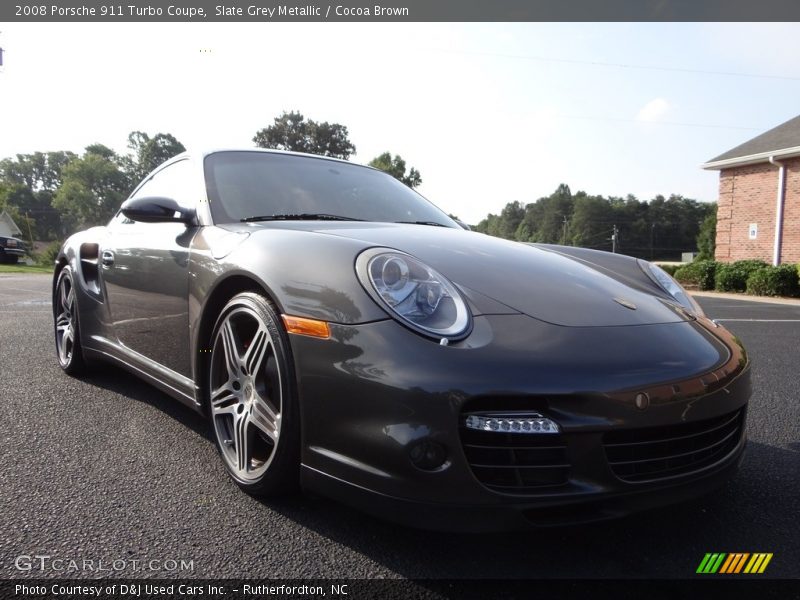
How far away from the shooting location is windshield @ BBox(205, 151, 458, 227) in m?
2.41

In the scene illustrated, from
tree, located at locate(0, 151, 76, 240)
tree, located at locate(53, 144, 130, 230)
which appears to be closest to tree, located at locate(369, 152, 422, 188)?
tree, located at locate(53, 144, 130, 230)

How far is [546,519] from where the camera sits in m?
1.42

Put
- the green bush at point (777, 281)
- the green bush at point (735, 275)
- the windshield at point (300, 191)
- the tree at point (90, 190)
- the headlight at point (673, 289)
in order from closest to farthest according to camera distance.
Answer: the headlight at point (673, 289), the windshield at point (300, 191), the green bush at point (777, 281), the green bush at point (735, 275), the tree at point (90, 190)

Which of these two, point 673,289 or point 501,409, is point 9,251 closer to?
point 673,289

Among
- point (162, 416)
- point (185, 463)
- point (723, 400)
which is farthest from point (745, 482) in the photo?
point (162, 416)

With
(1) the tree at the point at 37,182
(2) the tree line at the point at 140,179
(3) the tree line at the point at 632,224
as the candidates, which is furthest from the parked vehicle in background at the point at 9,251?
(1) the tree at the point at 37,182

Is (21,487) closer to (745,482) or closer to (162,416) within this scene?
(162,416)

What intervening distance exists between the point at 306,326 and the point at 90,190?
85.4 metres

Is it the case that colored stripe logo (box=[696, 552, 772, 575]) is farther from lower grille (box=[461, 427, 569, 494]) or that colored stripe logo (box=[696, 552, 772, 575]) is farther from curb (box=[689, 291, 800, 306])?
curb (box=[689, 291, 800, 306])

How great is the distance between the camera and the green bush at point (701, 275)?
52.7 ft

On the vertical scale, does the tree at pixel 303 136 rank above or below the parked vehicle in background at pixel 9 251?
above

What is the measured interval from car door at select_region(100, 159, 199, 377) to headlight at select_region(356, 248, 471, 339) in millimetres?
931

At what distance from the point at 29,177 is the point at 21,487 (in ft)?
373

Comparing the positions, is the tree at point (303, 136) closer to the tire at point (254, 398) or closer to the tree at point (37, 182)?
the tree at point (37, 182)
